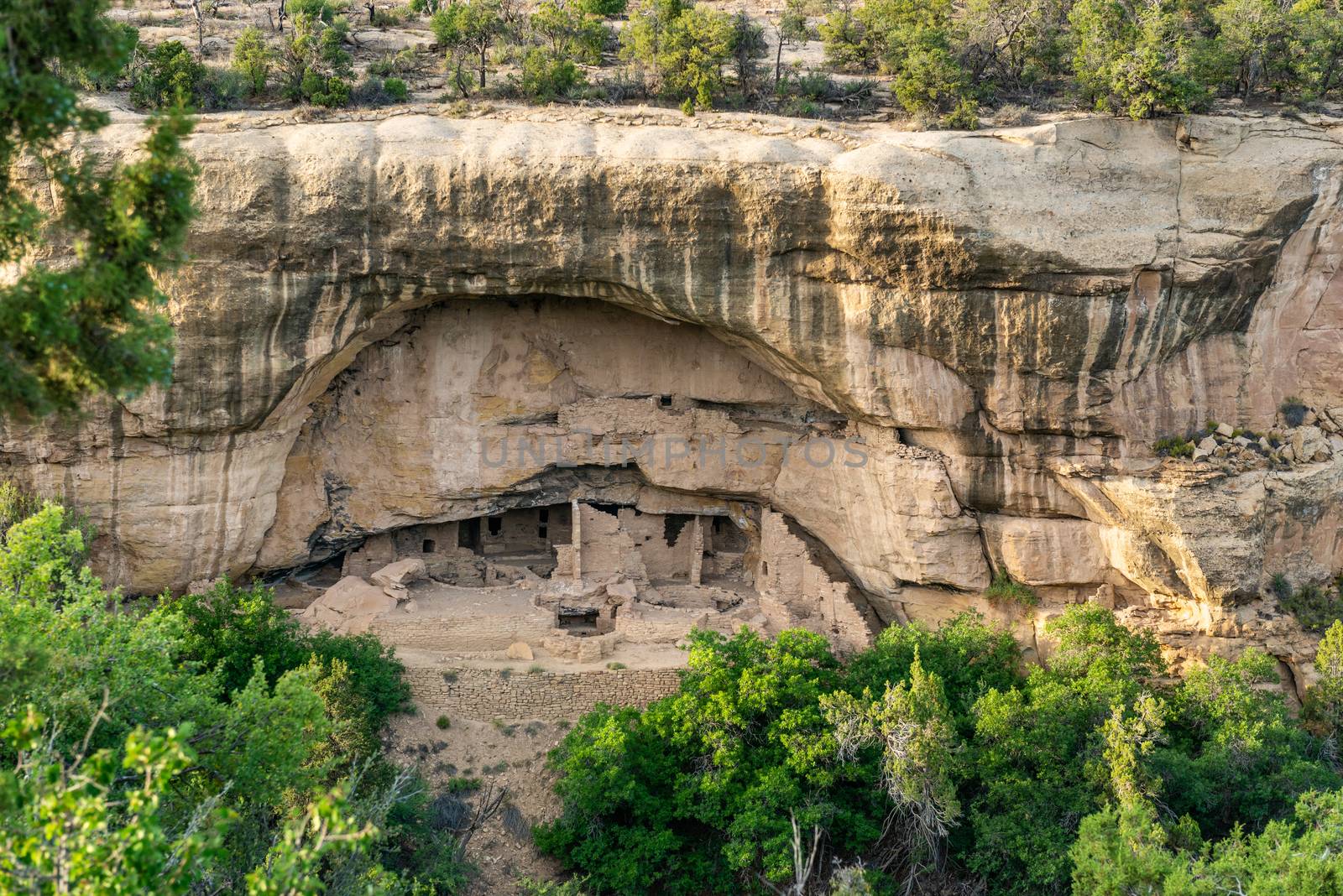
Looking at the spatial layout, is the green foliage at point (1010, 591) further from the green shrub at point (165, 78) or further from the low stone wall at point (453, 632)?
the green shrub at point (165, 78)

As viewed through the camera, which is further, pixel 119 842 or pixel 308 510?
pixel 308 510

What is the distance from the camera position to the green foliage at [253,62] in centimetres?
2131

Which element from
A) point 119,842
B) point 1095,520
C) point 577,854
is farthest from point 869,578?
point 119,842

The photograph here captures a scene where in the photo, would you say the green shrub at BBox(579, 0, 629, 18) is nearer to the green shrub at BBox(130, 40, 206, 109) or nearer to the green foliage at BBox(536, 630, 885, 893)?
the green shrub at BBox(130, 40, 206, 109)

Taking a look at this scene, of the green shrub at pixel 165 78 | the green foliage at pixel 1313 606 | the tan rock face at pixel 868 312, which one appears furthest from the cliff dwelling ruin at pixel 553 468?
the green foliage at pixel 1313 606

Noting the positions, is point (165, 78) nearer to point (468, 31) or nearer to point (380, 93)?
point (380, 93)

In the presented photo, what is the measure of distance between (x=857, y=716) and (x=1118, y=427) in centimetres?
604

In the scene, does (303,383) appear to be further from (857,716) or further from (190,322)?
(857,716)

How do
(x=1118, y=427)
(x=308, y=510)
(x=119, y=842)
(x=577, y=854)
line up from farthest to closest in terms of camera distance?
(x=308, y=510)
(x=1118, y=427)
(x=577, y=854)
(x=119, y=842)

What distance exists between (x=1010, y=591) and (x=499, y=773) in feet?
29.0

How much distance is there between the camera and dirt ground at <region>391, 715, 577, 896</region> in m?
18.1

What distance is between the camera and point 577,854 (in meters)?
17.8

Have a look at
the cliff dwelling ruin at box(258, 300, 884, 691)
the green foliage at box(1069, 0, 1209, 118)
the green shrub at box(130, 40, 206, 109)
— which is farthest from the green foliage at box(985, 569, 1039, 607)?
the green shrub at box(130, 40, 206, 109)

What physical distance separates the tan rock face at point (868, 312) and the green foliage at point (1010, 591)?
27 cm
